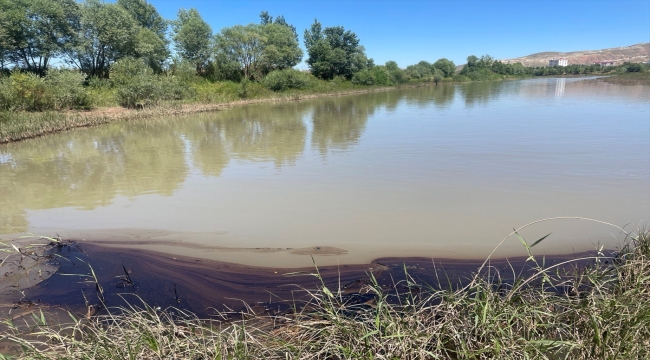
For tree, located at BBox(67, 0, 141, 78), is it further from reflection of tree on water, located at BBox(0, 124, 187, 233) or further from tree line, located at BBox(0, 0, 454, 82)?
reflection of tree on water, located at BBox(0, 124, 187, 233)

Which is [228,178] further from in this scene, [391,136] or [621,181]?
[621,181]

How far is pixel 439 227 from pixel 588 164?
5.06 metres

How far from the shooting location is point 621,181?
6801 millimetres

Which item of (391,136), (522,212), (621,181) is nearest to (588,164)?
(621,181)

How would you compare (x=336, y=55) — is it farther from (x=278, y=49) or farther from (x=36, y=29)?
(x=36, y=29)

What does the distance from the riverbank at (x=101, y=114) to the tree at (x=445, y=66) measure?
5093 centimetres

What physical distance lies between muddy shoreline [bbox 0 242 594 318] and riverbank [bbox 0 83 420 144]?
40.5 ft

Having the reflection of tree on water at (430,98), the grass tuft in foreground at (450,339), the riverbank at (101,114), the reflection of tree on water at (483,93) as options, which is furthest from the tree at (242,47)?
the grass tuft in foreground at (450,339)

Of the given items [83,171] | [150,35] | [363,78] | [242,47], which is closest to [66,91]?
[83,171]

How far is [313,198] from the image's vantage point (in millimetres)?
6730

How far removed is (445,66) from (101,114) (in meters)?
75.4

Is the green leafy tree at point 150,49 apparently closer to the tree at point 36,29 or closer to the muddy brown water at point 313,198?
the tree at point 36,29

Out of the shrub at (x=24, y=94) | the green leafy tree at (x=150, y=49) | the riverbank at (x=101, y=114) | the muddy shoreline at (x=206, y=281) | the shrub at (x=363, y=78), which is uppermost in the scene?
the green leafy tree at (x=150, y=49)

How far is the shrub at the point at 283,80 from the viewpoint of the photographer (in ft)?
123
